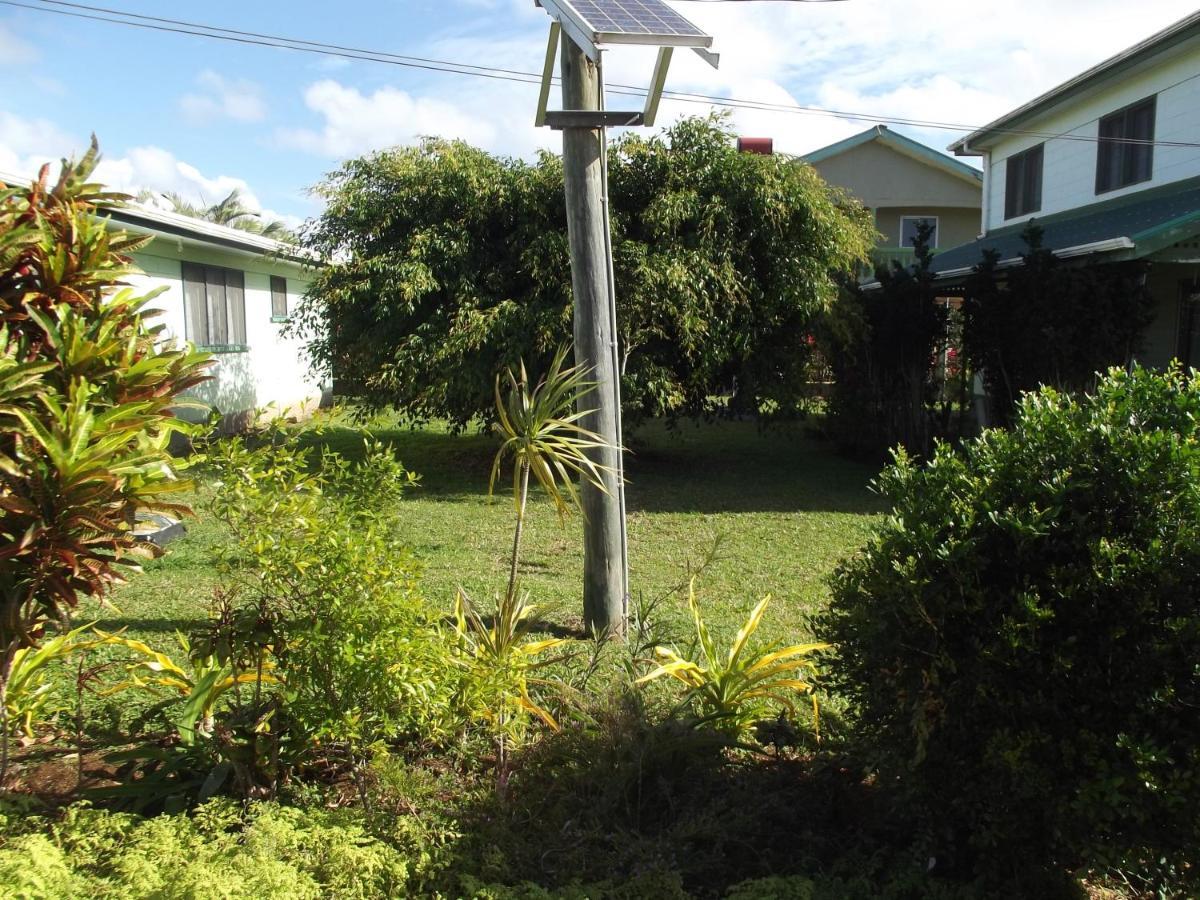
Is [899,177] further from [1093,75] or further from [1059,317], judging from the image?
[1059,317]

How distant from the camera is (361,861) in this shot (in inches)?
116

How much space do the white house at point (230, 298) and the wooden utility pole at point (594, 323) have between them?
677cm

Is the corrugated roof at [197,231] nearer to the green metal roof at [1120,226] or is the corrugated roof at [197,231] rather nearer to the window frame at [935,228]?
the green metal roof at [1120,226]

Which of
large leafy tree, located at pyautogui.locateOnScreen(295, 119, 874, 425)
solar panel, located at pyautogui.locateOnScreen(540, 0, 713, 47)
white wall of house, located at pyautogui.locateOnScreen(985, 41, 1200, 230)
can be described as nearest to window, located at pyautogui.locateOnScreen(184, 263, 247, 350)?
large leafy tree, located at pyautogui.locateOnScreen(295, 119, 874, 425)

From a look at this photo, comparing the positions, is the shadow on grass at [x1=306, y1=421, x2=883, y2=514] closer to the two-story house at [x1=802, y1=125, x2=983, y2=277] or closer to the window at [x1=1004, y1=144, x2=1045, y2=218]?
the window at [x1=1004, y1=144, x2=1045, y2=218]

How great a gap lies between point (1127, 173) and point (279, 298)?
564 inches

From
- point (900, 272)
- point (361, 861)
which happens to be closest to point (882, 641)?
point (361, 861)

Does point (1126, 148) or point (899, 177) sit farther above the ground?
point (899, 177)

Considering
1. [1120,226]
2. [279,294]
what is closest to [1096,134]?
[1120,226]

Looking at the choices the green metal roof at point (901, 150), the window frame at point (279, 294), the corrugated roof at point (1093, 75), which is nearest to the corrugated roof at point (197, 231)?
the window frame at point (279, 294)

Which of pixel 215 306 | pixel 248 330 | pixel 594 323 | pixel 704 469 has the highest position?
pixel 215 306

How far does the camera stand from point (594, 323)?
18.0ft

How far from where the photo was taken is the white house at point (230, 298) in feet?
42.0

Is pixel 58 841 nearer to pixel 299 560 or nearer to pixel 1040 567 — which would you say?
pixel 299 560
